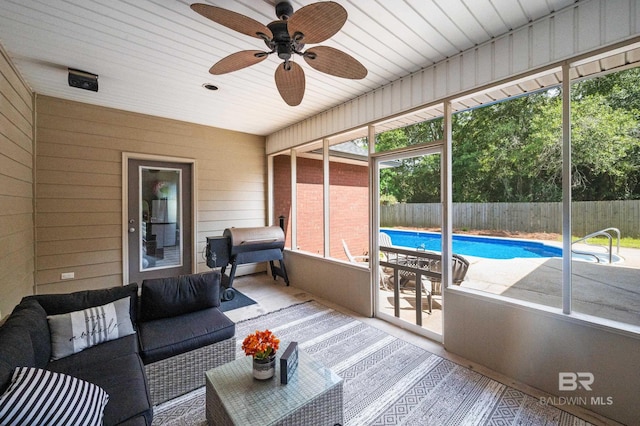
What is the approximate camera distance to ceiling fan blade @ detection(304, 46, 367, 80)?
1837 millimetres

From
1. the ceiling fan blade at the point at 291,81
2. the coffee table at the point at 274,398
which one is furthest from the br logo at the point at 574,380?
the ceiling fan blade at the point at 291,81

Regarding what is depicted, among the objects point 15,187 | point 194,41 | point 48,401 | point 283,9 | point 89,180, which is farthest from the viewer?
point 89,180

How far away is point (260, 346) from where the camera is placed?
164 cm

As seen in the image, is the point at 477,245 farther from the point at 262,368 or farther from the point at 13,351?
the point at 13,351

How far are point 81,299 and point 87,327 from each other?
0.32 meters

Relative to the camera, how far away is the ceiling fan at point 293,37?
149 cm

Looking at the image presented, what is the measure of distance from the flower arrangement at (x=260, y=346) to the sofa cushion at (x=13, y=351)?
1048 millimetres

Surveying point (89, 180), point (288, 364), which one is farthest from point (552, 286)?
point (89, 180)

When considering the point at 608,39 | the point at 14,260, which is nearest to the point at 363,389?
the point at 608,39

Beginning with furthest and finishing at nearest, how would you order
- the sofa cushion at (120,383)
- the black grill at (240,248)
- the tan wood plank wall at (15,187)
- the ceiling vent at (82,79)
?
the black grill at (240,248) < the ceiling vent at (82,79) < the tan wood plank wall at (15,187) < the sofa cushion at (120,383)

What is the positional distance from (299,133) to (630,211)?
13.2ft

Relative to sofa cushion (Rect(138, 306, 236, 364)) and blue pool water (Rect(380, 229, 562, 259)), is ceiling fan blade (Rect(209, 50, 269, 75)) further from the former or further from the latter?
blue pool water (Rect(380, 229, 562, 259))

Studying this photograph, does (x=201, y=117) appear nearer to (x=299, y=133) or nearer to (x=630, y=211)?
(x=299, y=133)

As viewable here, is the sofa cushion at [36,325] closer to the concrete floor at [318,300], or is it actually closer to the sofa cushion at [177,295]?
the sofa cushion at [177,295]
